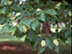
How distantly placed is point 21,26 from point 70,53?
330 centimetres

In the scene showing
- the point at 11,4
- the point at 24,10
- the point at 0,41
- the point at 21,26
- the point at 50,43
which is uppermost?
the point at 0,41

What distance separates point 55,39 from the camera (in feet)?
5.44

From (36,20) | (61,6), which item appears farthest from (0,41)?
(36,20)

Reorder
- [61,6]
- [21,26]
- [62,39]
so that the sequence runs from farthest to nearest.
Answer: [61,6]
[62,39]
[21,26]

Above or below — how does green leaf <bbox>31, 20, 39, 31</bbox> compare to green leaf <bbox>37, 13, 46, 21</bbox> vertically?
below

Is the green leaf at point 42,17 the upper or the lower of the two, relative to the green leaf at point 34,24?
upper

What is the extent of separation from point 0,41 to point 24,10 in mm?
4678

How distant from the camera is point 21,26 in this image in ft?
4.01

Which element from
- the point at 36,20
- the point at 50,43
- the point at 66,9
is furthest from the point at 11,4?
the point at 66,9

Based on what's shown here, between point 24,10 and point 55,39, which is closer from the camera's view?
point 24,10

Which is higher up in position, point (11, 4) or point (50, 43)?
point (11, 4)

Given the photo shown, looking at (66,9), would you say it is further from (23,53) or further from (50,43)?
(23,53)

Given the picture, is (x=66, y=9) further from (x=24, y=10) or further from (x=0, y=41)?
(x=0, y=41)

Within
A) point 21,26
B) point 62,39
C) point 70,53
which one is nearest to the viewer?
point 21,26
